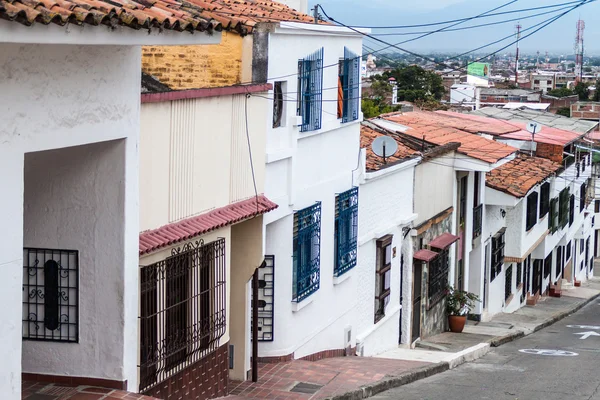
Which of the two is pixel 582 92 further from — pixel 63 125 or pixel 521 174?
pixel 63 125

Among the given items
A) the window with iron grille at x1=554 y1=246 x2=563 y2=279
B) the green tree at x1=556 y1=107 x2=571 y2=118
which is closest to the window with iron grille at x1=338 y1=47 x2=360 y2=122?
the window with iron grille at x1=554 y1=246 x2=563 y2=279

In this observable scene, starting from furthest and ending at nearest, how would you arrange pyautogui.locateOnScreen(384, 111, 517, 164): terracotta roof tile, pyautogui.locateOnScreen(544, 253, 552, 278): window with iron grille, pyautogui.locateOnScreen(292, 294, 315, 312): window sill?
pyautogui.locateOnScreen(544, 253, 552, 278): window with iron grille → pyautogui.locateOnScreen(384, 111, 517, 164): terracotta roof tile → pyautogui.locateOnScreen(292, 294, 315, 312): window sill

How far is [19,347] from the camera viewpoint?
7.48 m

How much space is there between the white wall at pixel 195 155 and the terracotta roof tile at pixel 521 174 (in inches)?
658

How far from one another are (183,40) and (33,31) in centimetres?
195

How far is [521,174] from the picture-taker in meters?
31.2

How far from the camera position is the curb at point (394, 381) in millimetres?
14164

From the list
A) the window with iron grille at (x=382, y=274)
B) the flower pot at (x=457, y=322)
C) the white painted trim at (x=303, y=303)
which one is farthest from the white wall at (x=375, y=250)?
the flower pot at (x=457, y=322)

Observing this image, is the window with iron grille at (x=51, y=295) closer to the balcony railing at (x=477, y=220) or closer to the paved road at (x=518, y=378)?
the paved road at (x=518, y=378)

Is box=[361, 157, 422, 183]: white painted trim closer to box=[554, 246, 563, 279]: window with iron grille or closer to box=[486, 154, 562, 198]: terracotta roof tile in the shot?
box=[486, 154, 562, 198]: terracotta roof tile

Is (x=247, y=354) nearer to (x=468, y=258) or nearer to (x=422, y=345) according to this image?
(x=422, y=345)

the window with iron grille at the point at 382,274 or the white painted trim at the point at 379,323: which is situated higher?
the window with iron grille at the point at 382,274

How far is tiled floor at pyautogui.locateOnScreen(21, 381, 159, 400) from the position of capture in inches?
351

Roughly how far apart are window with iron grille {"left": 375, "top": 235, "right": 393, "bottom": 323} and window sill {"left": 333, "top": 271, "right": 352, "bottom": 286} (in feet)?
5.63
